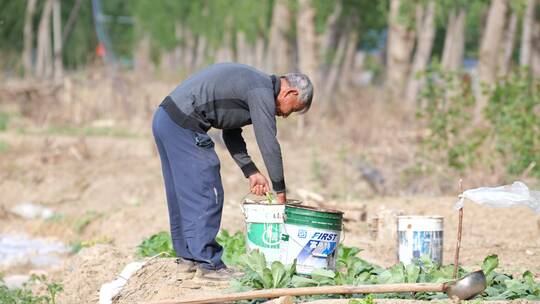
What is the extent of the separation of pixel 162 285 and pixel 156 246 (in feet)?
5.19

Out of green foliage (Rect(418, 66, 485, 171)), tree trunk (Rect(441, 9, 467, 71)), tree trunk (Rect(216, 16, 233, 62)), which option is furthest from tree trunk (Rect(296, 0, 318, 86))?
tree trunk (Rect(216, 16, 233, 62))

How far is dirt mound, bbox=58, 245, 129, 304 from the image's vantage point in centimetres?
841

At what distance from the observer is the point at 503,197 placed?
6.63 meters

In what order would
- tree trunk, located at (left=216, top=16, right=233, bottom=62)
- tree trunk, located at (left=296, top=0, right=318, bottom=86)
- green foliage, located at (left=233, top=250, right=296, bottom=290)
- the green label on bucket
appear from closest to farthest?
green foliage, located at (left=233, top=250, right=296, bottom=290) → the green label on bucket → tree trunk, located at (left=296, top=0, right=318, bottom=86) → tree trunk, located at (left=216, top=16, right=233, bottom=62)

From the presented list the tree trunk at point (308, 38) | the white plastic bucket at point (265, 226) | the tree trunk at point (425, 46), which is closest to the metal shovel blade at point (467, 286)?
the white plastic bucket at point (265, 226)

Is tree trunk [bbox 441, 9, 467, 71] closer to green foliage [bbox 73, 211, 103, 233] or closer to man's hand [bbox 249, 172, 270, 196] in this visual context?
green foliage [bbox 73, 211, 103, 233]

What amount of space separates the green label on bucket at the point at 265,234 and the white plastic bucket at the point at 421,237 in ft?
5.06

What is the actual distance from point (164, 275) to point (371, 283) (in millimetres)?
1517

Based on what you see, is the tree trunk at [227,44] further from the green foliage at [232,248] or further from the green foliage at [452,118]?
the green foliage at [232,248]

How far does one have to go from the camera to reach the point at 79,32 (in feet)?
166

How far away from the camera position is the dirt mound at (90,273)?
8.41 metres

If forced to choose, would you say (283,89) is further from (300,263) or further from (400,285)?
(400,285)

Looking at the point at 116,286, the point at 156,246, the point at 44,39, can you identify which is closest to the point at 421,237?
the point at 156,246

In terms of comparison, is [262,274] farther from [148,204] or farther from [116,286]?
[148,204]
